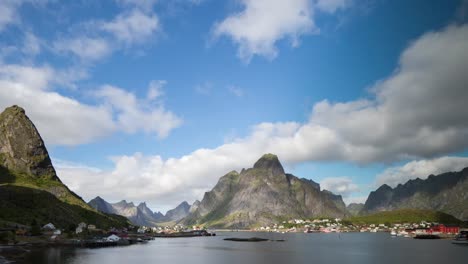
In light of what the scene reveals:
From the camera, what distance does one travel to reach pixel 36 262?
94062mm

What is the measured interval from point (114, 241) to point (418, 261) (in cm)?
13776

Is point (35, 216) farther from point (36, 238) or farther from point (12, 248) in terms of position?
point (12, 248)

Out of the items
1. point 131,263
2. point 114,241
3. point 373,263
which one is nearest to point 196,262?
point 131,263

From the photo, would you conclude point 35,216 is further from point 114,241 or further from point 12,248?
point 12,248

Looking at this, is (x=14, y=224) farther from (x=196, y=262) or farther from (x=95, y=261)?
(x=196, y=262)

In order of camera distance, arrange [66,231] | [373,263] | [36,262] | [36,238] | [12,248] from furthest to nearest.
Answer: [66,231] → [36,238] → [12,248] → [373,263] → [36,262]

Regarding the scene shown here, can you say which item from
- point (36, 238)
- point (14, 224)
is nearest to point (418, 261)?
point (36, 238)

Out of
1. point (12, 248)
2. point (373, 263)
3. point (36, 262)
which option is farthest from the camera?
point (12, 248)

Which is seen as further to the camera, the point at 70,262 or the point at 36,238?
the point at 36,238

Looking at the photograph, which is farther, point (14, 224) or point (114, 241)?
point (114, 241)

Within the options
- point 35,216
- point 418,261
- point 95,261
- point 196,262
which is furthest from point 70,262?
point 35,216

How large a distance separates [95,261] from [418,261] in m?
88.2

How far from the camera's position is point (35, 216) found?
Result: 191 meters

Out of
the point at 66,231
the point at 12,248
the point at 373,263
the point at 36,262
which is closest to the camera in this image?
the point at 36,262
